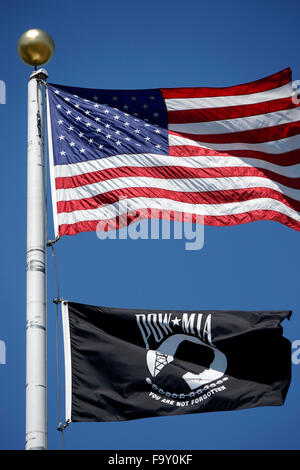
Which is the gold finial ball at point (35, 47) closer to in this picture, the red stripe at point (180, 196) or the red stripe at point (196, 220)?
the red stripe at point (180, 196)

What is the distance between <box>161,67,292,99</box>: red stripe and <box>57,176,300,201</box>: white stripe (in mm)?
1630

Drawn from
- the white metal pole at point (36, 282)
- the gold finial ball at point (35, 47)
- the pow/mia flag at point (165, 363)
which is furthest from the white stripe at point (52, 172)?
the pow/mia flag at point (165, 363)

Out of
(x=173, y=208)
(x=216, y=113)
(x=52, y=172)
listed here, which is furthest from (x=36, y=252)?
(x=216, y=113)

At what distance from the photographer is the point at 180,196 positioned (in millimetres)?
16625

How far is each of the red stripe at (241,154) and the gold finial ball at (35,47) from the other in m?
2.52

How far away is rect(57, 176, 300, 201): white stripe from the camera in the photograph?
15.9 metres

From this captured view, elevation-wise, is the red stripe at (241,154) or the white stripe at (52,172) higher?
the red stripe at (241,154)

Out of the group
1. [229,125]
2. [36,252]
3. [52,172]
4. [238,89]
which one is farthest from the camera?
[238,89]

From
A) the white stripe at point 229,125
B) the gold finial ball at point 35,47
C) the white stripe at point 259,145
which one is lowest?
the white stripe at point 259,145

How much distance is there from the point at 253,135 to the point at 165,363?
4.57 m

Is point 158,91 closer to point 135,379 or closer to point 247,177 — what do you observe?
point 247,177

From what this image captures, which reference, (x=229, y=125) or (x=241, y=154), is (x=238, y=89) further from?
(x=241, y=154)

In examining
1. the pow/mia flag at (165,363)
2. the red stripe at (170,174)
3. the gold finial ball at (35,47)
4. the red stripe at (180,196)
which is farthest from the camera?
the gold finial ball at (35,47)

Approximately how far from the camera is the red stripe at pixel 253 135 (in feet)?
57.5
